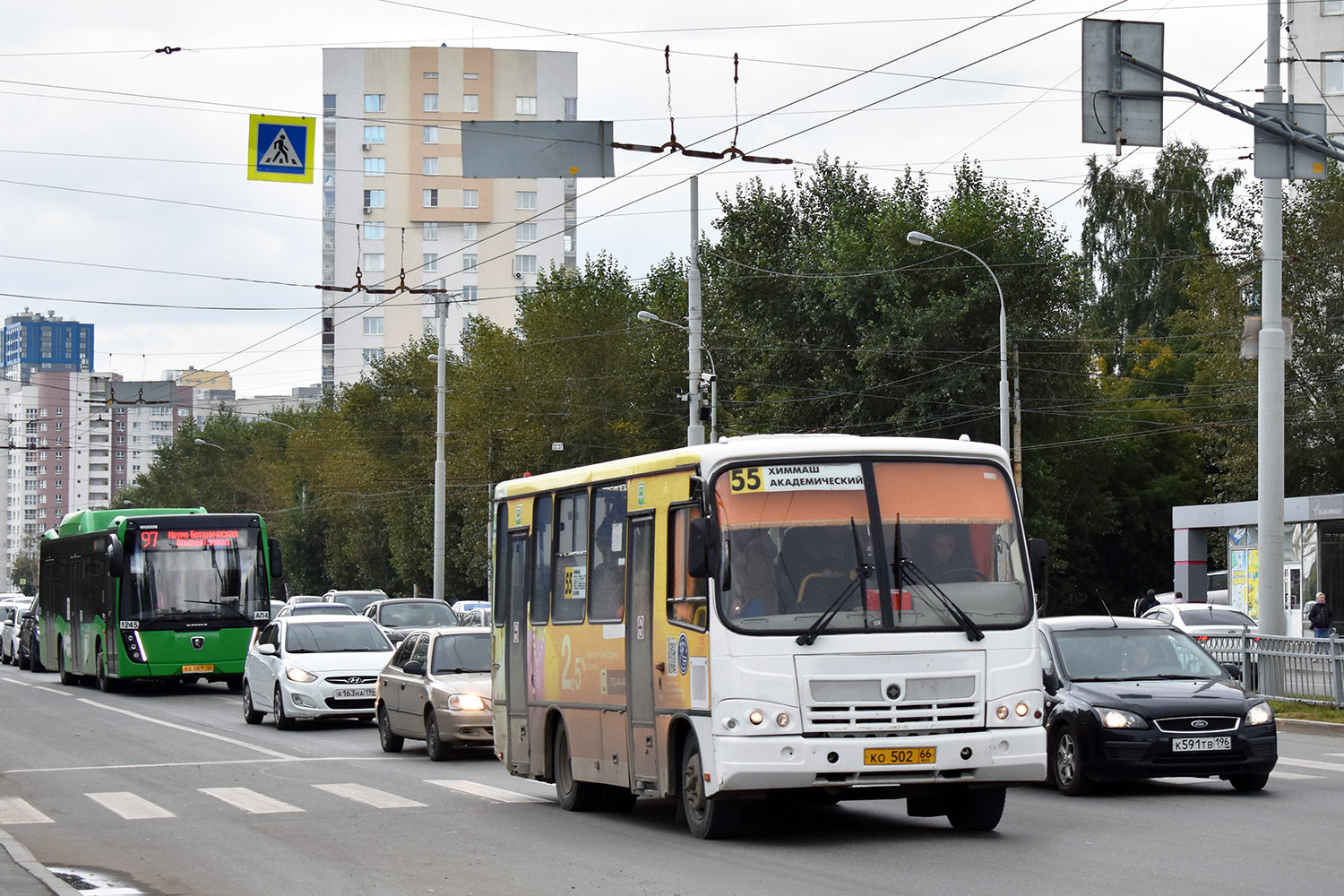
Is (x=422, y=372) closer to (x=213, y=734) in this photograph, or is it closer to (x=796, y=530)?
(x=213, y=734)

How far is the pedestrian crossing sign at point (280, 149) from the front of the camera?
2652 cm

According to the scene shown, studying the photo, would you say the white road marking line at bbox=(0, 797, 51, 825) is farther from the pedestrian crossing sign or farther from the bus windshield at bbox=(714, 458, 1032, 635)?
the pedestrian crossing sign

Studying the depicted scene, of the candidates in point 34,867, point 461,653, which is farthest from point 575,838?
point 461,653

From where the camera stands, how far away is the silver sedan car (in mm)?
19797

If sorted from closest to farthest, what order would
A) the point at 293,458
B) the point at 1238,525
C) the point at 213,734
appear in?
the point at 213,734 < the point at 1238,525 < the point at 293,458

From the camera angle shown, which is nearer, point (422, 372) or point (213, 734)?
point (213, 734)

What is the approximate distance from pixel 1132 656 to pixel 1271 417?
1055 centimetres

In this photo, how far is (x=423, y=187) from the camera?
123 meters

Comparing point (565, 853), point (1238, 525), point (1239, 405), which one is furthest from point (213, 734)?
point (1239, 405)

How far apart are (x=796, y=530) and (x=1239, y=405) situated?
148ft

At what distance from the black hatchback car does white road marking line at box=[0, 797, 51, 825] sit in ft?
26.4

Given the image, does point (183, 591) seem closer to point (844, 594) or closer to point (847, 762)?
point (844, 594)

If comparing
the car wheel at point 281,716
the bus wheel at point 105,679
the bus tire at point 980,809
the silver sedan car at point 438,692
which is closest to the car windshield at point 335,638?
the car wheel at point 281,716

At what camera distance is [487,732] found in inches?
779
